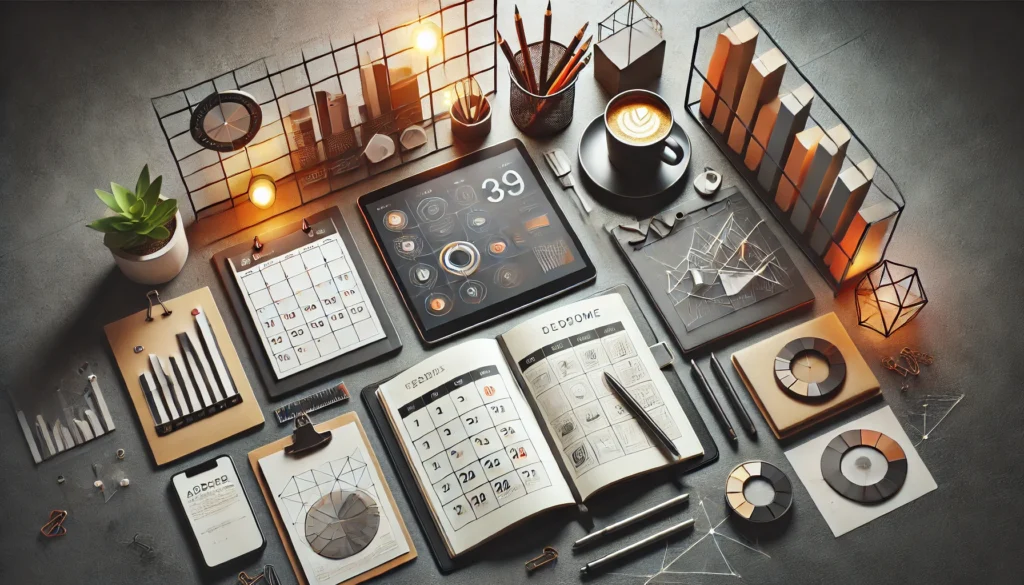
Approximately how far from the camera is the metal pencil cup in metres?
2.20

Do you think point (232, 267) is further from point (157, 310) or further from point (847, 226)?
point (847, 226)

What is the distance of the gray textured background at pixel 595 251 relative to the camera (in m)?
1.92

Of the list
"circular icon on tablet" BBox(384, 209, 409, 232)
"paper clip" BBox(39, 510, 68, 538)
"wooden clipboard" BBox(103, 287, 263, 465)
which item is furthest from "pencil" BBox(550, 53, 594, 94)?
"paper clip" BBox(39, 510, 68, 538)

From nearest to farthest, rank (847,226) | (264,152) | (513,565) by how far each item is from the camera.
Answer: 1. (513,565)
2. (847,226)
3. (264,152)

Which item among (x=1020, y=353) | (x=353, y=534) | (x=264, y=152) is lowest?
(x=1020, y=353)

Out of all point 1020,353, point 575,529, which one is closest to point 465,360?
point 575,529

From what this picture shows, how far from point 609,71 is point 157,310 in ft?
3.11

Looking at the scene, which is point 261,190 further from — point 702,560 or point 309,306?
point 702,560

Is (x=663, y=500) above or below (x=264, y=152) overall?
below

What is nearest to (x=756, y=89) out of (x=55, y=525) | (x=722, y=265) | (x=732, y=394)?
(x=722, y=265)

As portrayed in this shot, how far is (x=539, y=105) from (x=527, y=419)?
599 millimetres

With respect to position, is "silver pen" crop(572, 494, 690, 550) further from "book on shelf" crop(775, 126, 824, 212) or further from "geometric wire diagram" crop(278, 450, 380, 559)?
"book on shelf" crop(775, 126, 824, 212)

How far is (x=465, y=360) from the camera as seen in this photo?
201 cm

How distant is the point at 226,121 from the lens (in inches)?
78.4
